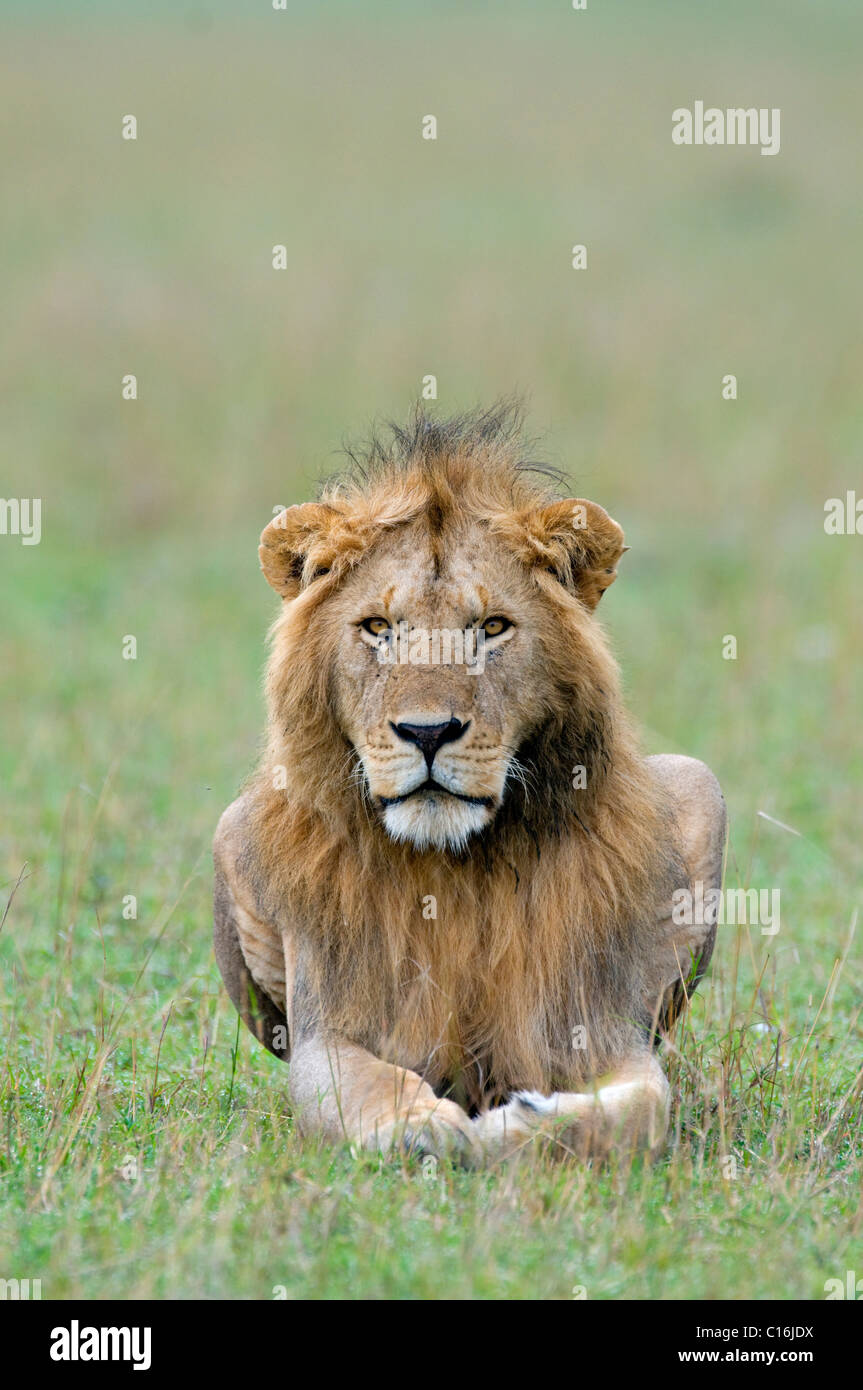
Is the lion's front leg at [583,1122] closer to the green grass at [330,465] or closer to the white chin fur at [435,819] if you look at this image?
the green grass at [330,465]

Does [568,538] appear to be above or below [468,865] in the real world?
above

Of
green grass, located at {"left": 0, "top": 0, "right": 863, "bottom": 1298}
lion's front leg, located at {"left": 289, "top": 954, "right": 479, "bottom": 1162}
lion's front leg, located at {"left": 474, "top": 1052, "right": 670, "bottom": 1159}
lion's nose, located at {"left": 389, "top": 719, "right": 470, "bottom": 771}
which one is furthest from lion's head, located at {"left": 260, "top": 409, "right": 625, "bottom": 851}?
green grass, located at {"left": 0, "top": 0, "right": 863, "bottom": 1298}

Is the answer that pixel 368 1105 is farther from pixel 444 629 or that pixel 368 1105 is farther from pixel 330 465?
pixel 330 465

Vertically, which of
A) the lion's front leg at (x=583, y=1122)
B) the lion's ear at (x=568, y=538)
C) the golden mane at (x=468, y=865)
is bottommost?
the lion's front leg at (x=583, y=1122)

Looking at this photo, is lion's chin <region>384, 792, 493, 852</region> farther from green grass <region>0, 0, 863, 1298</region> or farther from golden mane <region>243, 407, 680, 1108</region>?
green grass <region>0, 0, 863, 1298</region>

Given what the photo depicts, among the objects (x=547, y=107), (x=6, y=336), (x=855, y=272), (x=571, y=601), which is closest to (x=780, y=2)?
(x=547, y=107)

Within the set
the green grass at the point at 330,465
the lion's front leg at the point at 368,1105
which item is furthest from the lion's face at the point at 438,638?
the green grass at the point at 330,465

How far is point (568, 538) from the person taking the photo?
17.3 feet

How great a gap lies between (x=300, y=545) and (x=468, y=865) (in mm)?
987

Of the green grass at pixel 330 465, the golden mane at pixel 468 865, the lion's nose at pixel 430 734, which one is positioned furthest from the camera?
the golden mane at pixel 468 865

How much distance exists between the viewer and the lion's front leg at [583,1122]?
4.92 m

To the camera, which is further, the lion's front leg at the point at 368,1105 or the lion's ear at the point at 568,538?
the lion's ear at the point at 568,538

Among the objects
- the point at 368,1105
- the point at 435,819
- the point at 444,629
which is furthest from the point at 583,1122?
the point at 444,629

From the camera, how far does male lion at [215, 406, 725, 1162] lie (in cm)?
493
